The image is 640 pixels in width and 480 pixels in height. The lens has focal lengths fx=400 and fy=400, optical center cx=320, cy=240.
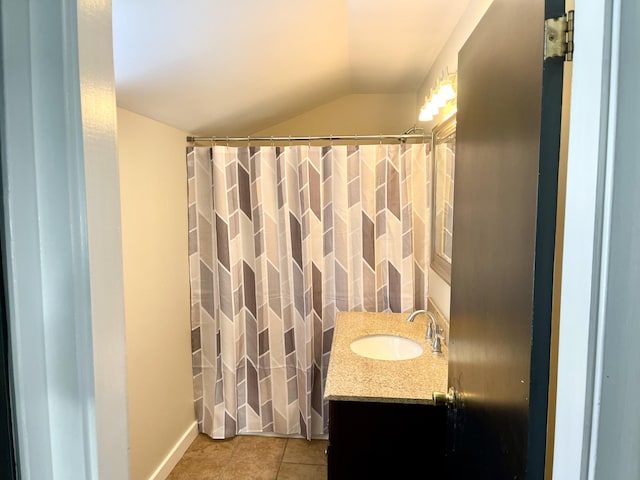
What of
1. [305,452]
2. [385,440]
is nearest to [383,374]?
[385,440]

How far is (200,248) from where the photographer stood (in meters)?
2.55

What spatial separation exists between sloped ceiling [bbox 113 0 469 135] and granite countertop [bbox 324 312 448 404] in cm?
142

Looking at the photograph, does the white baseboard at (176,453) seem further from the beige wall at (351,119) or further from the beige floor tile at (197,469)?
the beige wall at (351,119)

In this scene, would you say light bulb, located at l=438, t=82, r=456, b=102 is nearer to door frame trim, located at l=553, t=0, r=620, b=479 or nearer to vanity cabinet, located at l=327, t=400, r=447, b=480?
door frame trim, located at l=553, t=0, r=620, b=479

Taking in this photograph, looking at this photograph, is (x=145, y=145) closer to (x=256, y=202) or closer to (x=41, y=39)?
(x=256, y=202)

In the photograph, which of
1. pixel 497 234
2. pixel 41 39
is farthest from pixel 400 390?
pixel 41 39

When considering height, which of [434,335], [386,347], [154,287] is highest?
[154,287]

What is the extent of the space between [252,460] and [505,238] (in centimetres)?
225

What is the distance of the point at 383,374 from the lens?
1661mm

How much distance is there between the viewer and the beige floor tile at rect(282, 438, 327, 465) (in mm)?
2439

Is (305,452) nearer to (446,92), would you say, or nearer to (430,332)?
(430,332)

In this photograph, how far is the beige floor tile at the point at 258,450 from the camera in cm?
245

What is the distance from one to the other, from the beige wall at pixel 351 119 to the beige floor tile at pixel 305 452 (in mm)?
2234

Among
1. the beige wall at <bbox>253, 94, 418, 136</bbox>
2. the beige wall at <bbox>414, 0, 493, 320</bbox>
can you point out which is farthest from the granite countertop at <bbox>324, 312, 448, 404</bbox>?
the beige wall at <bbox>253, 94, 418, 136</bbox>
